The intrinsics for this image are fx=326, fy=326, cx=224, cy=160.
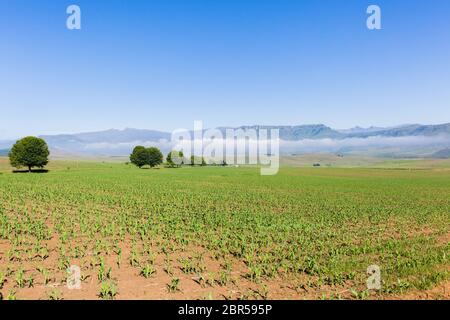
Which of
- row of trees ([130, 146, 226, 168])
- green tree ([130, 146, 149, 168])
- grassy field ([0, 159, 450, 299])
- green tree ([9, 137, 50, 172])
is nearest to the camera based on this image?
grassy field ([0, 159, 450, 299])

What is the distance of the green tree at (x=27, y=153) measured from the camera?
78125mm

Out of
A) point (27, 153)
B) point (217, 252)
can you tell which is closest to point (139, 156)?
point (27, 153)

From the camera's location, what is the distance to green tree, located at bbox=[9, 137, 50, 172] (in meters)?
78.1

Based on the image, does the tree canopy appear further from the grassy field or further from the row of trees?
the grassy field

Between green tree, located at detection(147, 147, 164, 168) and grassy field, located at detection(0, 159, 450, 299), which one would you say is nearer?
grassy field, located at detection(0, 159, 450, 299)

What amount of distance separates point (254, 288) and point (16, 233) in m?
14.6

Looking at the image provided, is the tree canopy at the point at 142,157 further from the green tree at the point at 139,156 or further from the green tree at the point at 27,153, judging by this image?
the green tree at the point at 27,153

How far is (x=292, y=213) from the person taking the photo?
93.2 feet

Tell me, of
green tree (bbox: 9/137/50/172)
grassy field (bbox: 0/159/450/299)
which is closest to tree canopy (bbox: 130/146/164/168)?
green tree (bbox: 9/137/50/172)

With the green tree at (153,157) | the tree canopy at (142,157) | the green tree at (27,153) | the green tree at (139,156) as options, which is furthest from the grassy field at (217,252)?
the green tree at (153,157)

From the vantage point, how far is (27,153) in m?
78.4

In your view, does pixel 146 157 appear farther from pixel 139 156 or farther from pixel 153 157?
pixel 153 157
